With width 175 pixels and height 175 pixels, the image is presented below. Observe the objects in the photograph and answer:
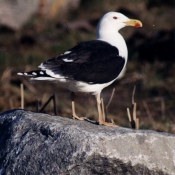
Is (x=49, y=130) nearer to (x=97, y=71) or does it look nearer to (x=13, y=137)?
(x=13, y=137)

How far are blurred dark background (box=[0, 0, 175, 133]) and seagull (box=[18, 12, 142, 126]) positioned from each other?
6.09ft

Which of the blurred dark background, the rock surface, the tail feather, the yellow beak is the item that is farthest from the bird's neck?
the blurred dark background

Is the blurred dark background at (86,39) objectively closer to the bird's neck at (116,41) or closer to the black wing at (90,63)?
the bird's neck at (116,41)

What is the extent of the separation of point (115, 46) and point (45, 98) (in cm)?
307

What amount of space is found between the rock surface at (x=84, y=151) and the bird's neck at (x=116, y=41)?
120 cm

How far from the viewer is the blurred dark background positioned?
9266 mm

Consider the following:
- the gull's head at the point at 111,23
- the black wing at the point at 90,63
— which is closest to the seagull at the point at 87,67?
the black wing at the point at 90,63

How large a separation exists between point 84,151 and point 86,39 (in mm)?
7787

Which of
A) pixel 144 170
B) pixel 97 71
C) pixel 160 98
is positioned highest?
pixel 97 71

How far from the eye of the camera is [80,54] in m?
5.72

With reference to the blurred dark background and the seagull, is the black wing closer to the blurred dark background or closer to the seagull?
the seagull

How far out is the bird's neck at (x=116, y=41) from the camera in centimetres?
608

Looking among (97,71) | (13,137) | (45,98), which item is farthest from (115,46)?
(45,98)

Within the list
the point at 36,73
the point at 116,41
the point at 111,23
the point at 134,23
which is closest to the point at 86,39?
the point at 134,23
